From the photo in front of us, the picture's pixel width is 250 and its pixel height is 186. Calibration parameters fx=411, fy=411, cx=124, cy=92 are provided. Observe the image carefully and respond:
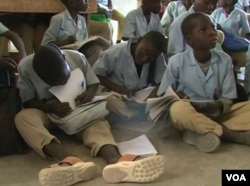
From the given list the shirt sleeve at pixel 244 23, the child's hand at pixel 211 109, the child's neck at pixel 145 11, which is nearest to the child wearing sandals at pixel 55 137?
the child's hand at pixel 211 109

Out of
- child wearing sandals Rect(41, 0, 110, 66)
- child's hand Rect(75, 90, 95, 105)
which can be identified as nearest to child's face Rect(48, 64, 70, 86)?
child's hand Rect(75, 90, 95, 105)

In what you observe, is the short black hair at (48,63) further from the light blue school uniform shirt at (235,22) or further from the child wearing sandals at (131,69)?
the light blue school uniform shirt at (235,22)

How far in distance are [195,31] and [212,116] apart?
401mm

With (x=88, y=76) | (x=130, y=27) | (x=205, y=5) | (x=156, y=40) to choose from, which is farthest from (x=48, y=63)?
(x=205, y=5)

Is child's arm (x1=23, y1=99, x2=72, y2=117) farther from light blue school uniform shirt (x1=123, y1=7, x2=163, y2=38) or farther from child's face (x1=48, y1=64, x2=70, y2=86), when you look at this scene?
light blue school uniform shirt (x1=123, y1=7, x2=163, y2=38)

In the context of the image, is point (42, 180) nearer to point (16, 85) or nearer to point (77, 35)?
point (16, 85)

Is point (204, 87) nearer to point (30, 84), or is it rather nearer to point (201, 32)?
point (201, 32)

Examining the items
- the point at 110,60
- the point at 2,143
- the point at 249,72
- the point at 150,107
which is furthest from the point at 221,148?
the point at 2,143

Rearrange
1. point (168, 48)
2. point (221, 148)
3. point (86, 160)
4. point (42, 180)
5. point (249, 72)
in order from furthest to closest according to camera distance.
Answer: point (168, 48)
point (249, 72)
point (221, 148)
point (86, 160)
point (42, 180)

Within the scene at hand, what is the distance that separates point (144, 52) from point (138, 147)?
19.6 inches

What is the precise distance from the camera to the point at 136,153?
1.63 metres

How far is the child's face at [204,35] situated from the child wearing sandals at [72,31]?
653mm

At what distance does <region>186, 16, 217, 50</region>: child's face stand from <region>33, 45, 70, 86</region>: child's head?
24.1 inches

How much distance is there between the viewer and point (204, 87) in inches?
73.6
